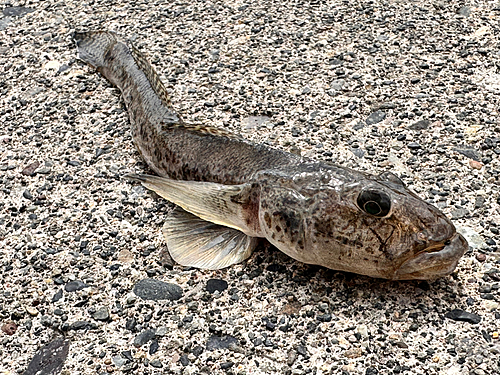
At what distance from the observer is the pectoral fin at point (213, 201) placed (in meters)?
3.28

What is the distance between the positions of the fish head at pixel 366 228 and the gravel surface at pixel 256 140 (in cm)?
19

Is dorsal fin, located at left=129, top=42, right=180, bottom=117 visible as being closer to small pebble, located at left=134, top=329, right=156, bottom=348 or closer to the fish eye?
small pebble, located at left=134, top=329, right=156, bottom=348

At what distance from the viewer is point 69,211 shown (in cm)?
384

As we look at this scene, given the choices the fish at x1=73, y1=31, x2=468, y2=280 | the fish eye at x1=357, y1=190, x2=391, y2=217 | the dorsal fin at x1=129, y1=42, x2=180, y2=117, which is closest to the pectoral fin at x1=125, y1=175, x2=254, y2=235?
the fish at x1=73, y1=31, x2=468, y2=280

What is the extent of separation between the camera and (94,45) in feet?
17.3

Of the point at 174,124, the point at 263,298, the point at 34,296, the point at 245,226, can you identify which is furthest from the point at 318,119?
the point at 34,296

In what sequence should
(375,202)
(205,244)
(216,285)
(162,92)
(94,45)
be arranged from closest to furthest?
(375,202), (216,285), (205,244), (162,92), (94,45)

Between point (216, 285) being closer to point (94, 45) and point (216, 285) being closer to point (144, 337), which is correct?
point (144, 337)

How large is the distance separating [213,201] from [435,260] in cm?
111

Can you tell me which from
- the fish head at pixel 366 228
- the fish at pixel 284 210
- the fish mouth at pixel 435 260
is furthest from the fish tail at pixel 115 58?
the fish mouth at pixel 435 260

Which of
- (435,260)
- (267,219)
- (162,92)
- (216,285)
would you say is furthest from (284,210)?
(162,92)

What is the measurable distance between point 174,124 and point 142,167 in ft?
1.26

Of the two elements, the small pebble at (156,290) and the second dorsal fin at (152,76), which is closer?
the small pebble at (156,290)

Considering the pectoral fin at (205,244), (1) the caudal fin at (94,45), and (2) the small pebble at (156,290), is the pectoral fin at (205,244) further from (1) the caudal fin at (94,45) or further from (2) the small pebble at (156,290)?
(1) the caudal fin at (94,45)
